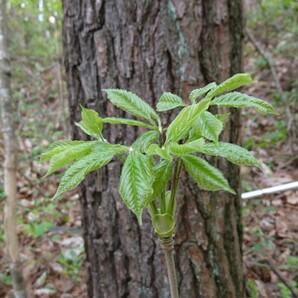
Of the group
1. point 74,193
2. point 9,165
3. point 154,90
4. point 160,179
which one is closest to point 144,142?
point 160,179

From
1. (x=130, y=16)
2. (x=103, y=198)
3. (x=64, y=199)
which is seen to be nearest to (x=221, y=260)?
(x=103, y=198)

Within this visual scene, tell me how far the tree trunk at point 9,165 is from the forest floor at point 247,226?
31cm

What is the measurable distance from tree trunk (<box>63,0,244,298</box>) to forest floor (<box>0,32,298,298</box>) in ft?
1.19

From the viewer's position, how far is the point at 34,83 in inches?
232

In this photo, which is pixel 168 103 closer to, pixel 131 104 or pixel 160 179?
pixel 131 104

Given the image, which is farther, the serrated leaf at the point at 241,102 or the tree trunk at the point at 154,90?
the tree trunk at the point at 154,90

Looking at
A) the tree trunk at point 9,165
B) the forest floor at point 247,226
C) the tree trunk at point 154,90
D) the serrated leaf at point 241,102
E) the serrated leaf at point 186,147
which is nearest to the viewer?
the serrated leaf at point 186,147

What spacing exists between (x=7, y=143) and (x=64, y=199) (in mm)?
1845

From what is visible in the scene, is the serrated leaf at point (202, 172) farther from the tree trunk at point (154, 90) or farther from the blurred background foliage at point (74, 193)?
the tree trunk at point (154, 90)

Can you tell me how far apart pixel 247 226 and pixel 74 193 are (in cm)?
169

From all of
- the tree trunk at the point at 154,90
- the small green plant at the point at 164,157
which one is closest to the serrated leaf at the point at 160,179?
the small green plant at the point at 164,157

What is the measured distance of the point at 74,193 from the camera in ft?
11.7

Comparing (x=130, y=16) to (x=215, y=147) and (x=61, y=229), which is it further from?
(x=61, y=229)

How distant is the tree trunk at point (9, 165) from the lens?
5.23 feet
